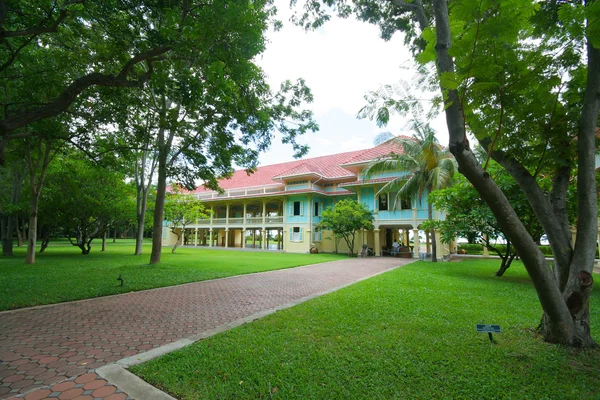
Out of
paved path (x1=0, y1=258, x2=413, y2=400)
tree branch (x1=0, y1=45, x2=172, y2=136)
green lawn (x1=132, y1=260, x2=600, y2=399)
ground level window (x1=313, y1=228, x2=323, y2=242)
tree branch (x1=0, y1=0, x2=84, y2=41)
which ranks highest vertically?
tree branch (x1=0, y1=0, x2=84, y2=41)

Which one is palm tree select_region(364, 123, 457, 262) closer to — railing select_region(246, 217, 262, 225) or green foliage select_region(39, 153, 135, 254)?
railing select_region(246, 217, 262, 225)

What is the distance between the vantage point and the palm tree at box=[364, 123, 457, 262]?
15.8 meters

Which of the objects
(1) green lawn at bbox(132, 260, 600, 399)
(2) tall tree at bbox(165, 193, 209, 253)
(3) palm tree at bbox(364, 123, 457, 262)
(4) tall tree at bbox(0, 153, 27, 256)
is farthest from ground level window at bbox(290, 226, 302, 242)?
(1) green lawn at bbox(132, 260, 600, 399)

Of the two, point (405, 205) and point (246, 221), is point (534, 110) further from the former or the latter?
point (246, 221)

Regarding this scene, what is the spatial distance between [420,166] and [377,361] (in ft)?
50.3

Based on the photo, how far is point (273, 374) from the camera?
304 cm

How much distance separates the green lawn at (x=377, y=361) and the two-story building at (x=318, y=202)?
15024 millimetres

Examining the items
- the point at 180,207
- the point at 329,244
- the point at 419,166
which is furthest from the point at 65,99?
the point at 329,244

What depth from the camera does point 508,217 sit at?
2.91 metres

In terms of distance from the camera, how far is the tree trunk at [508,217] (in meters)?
2.63

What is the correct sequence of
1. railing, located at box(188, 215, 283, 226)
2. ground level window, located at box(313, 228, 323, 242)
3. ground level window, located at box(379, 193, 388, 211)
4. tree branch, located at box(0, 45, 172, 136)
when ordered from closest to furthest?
tree branch, located at box(0, 45, 172, 136) < ground level window, located at box(379, 193, 388, 211) < ground level window, located at box(313, 228, 323, 242) < railing, located at box(188, 215, 283, 226)

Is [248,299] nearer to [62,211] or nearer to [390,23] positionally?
[390,23]

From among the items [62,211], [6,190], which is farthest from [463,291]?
[6,190]

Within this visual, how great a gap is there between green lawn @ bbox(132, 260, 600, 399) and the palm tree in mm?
11244
